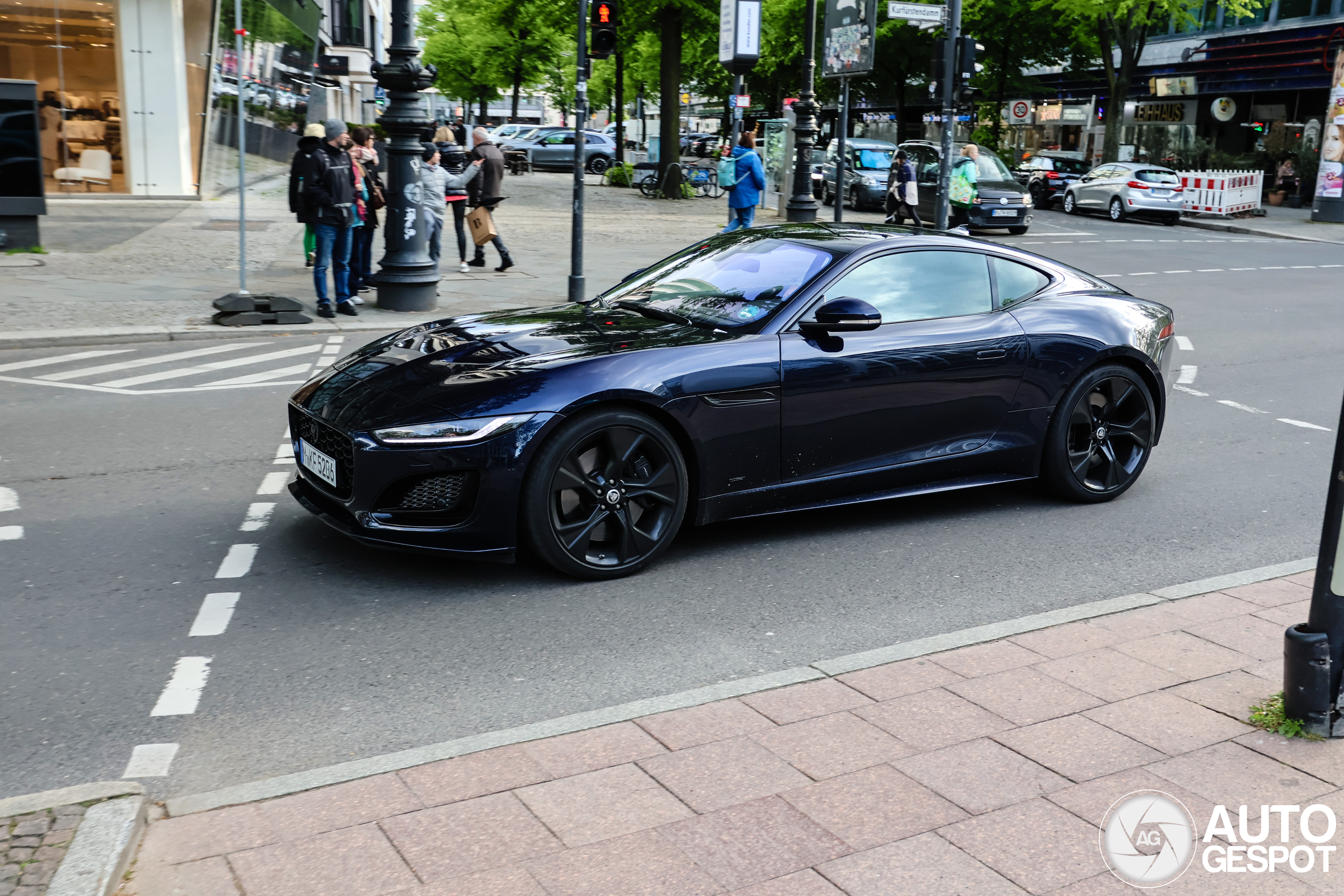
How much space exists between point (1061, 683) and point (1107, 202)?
107 feet

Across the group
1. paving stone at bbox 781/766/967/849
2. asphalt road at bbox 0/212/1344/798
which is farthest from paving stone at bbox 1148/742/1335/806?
asphalt road at bbox 0/212/1344/798

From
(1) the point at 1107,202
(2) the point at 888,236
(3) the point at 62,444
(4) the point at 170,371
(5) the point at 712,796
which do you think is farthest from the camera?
(1) the point at 1107,202

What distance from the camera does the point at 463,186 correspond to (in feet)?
55.6

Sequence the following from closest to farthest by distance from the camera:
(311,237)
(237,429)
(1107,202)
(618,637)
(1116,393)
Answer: (618,637)
(1116,393)
(237,429)
(311,237)
(1107,202)

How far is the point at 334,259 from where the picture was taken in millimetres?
12719

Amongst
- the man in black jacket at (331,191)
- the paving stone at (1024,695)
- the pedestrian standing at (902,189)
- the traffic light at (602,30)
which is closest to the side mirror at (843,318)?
the paving stone at (1024,695)

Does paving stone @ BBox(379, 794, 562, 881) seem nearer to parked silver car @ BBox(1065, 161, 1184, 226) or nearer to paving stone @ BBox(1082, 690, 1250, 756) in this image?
paving stone @ BBox(1082, 690, 1250, 756)

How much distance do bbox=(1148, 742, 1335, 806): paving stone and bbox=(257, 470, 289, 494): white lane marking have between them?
450cm

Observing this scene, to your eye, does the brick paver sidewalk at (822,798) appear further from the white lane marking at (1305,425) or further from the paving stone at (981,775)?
the white lane marking at (1305,425)

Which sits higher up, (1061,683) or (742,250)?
(742,250)

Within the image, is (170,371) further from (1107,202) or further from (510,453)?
(1107,202)

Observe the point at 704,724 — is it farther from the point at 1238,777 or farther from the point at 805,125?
the point at 805,125

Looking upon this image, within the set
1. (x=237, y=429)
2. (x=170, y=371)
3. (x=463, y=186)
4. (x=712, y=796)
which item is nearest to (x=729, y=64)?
(x=463, y=186)

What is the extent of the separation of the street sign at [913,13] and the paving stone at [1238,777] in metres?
16.1
